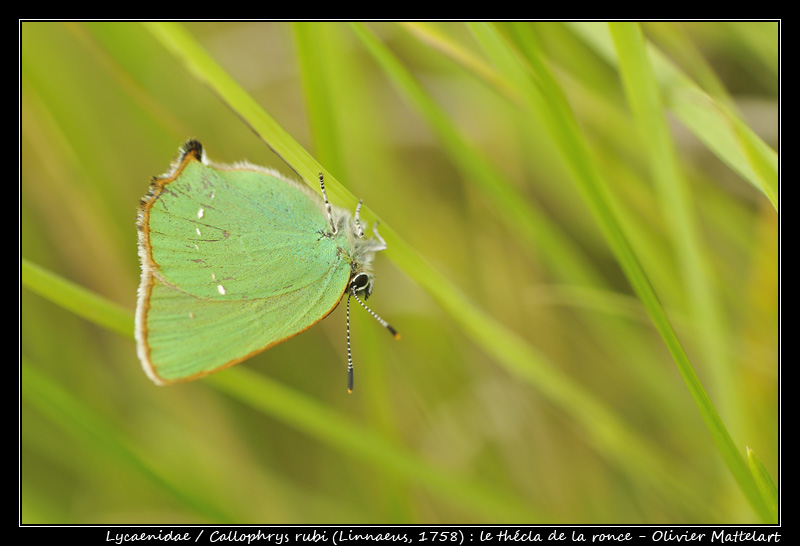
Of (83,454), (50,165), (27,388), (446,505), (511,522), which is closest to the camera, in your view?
(27,388)

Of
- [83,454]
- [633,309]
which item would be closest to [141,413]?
[83,454]

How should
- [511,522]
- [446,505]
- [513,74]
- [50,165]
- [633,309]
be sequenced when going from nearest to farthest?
[513,74], [511,522], [633,309], [50,165], [446,505]

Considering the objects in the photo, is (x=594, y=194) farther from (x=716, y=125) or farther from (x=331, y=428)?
(x=331, y=428)

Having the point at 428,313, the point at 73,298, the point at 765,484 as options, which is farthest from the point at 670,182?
the point at 73,298

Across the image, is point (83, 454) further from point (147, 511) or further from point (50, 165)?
point (50, 165)

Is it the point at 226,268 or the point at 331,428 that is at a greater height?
the point at 226,268

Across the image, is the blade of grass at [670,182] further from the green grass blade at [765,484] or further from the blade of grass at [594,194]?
the green grass blade at [765,484]

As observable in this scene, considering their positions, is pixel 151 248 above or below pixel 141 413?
below
